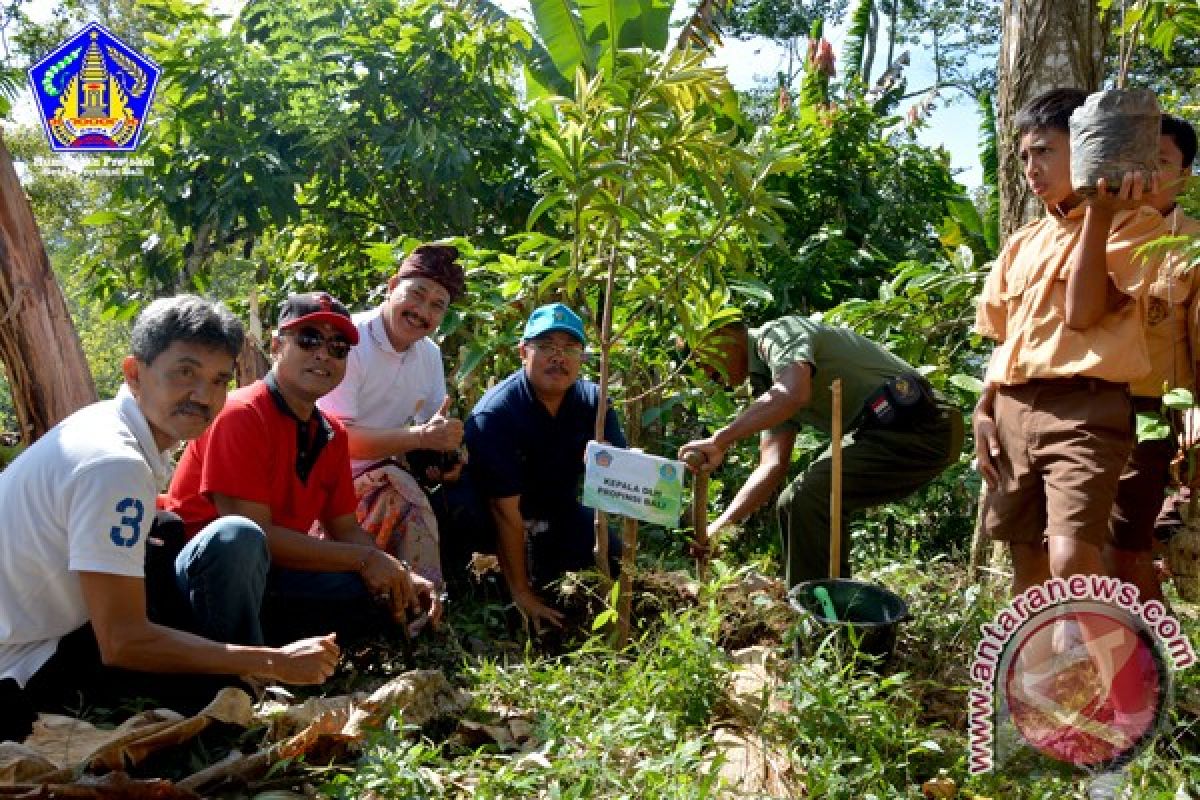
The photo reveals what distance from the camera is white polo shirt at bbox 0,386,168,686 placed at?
2.36 metres

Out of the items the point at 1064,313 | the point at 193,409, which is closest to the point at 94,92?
the point at 193,409

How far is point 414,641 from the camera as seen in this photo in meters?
3.56

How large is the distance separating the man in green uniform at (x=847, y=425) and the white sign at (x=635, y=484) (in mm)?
712

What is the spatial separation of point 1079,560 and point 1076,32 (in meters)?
2.36

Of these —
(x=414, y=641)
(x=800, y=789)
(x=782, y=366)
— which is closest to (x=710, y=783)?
(x=800, y=789)

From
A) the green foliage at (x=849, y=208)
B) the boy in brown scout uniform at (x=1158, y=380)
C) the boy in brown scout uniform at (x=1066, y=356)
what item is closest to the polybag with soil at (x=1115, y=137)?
the boy in brown scout uniform at (x=1066, y=356)

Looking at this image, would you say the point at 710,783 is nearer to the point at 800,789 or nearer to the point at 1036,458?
the point at 800,789

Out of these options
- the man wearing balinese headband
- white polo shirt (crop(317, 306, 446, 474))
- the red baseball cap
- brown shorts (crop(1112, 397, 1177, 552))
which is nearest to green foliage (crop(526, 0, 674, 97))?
the man wearing balinese headband

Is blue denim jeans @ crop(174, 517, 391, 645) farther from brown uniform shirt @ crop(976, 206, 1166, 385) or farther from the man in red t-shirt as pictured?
brown uniform shirt @ crop(976, 206, 1166, 385)

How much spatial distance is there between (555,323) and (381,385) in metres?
0.82

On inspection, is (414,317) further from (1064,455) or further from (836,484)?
(1064,455)

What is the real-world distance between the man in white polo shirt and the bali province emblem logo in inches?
169

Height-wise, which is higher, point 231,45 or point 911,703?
point 231,45

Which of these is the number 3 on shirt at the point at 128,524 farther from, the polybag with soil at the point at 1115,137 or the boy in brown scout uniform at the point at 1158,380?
the boy in brown scout uniform at the point at 1158,380
